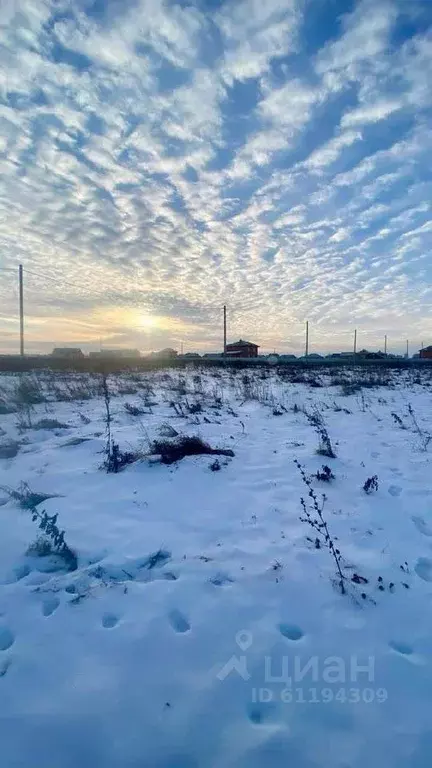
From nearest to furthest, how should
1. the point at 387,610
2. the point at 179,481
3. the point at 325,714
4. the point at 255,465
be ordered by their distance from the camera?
the point at 325,714, the point at 387,610, the point at 179,481, the point at 255,465

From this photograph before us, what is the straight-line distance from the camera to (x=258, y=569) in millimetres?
2684

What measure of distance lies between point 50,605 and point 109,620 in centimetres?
45

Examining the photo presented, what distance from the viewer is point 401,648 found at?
2.04 metres

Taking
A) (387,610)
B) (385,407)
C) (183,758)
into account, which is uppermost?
(385,407)

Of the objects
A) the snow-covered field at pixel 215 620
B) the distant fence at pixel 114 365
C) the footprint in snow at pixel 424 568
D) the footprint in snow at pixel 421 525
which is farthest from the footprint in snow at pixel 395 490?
the distant fence at pixel 114 365

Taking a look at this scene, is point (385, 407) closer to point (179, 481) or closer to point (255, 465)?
point (255, 465)

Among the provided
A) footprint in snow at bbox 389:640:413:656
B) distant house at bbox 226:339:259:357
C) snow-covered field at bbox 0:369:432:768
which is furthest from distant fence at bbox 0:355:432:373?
distant house at bbox 226:339:259:357

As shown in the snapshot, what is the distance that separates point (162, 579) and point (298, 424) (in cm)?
529

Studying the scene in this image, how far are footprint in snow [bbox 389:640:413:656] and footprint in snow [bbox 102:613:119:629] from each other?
64.2 inches

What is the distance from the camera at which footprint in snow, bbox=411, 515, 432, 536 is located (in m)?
3.21

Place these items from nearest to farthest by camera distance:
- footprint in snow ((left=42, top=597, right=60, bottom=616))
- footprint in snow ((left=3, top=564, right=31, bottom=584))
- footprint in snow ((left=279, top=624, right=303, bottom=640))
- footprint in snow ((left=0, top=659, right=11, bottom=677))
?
footprint in snow ((left=0, top=659, right=11, bottom=677)), footprint in snow ((left=279, top=624, right=303, bottom=640)), footprint in snow ((left=42, top=597, right=60, bottom=616)), footprint in snow ((left=3, top=564, right=31, bottom=584))

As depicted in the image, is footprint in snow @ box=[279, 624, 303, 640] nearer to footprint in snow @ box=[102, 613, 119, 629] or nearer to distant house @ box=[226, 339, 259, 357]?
footprint in snow @ box=[102, 613, 119, 629]

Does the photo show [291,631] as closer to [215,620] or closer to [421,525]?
[215,620]

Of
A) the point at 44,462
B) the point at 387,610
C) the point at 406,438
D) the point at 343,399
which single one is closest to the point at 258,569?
the point at 387,610
